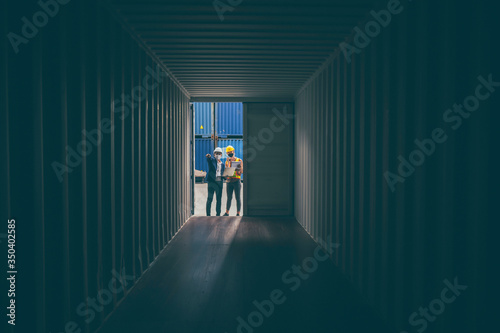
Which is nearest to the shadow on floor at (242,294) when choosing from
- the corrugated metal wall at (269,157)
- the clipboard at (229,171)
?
the corrugated metal wall at (269,157)

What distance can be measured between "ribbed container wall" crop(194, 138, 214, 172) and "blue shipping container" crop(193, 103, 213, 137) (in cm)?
48

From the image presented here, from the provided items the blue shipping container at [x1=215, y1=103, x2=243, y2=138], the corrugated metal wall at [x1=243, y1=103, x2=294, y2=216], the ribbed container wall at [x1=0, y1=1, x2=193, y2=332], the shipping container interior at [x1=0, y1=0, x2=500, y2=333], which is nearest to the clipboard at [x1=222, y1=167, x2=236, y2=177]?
the corrugated metal wall at [x1=243, y1=103, x2=294, y2=216]

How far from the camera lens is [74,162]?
2.95 meters

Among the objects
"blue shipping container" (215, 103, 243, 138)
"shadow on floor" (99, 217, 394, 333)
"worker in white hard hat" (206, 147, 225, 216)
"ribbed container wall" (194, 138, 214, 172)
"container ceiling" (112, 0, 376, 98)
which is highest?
"blue shipping container" (215, 103, 243, 138)

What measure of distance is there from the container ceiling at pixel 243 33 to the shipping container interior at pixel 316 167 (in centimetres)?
3

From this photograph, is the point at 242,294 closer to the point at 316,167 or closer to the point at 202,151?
the point at 316,167

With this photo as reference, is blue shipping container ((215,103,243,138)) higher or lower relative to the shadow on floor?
higher

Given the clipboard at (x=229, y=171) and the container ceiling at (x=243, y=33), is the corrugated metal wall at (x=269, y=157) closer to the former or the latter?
the clipboard at (x=229, y=171)

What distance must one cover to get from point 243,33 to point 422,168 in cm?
298

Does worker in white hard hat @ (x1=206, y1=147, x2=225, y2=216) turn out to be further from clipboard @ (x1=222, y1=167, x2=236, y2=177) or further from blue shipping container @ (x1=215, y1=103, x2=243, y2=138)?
blue shipping container @ (x1=215, y1=103, x2=243, y2=138)

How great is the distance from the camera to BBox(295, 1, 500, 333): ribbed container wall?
2273 millimetres

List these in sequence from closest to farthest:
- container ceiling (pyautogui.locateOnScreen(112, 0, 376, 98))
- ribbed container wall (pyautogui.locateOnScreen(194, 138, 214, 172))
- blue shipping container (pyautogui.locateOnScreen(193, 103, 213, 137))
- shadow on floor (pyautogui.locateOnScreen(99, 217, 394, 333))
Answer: shadow on floor (pyautogui.locateOnScreen(99, 217, 394, 333)) < container ceiling (pyautogui.locateOnScreen(112, 0, 376, 98)) < ribbed container wall (pyautogui.locateOnScreen(194, 138, 214, 172)) < blue shipping container (pyautogui.locateOnScreen(193, 103, 213, 137))

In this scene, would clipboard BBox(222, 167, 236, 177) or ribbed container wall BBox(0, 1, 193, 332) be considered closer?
ribbed container wall BBox(0, 1, 193, 332)

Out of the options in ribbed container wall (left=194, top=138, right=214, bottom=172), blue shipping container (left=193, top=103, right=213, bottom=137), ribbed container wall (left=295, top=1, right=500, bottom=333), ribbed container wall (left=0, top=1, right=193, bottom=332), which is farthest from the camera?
blue shipping container (left=193, top=103, right=213, bottom=137)
